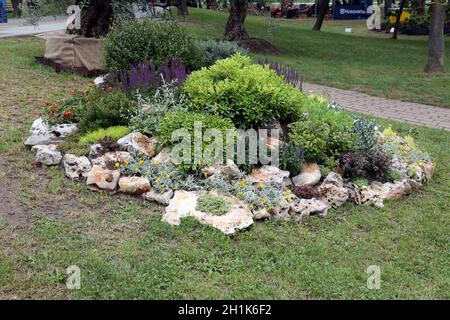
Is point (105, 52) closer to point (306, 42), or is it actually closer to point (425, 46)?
point (306, 42)

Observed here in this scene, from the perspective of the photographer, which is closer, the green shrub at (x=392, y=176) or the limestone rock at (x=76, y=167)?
the limestone rock at (x=76, y=167)

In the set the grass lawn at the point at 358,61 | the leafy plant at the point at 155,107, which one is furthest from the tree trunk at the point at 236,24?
the leafy plant at the point at 155,107

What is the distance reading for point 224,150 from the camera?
5730mm

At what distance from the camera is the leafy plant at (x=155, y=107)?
6.38 m

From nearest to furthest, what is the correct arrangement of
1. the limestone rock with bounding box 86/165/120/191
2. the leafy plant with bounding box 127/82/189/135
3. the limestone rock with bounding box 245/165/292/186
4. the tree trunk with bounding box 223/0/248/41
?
1. the limestone rock with bounding box 86/165/120/191
2. the limestone rock with bounding box 245/165/292/186
3. the leafy plant with bounding box 127/82/189/135
4. the tree trunk with bounding box 223/0/248/41

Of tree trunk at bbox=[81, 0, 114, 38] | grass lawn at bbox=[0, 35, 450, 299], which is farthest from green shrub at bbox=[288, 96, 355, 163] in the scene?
tree trunk at bbox=[81, 0, 114, 38]

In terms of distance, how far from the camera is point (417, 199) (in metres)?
5.93

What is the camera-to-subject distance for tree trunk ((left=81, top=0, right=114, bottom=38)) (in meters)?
12.3

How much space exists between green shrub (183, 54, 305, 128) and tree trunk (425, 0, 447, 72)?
10889mm

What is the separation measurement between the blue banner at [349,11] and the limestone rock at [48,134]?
4011 cm

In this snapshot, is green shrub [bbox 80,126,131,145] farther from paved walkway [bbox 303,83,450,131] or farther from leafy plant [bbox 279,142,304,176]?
paved walkway [bbox 303,83,450,131]

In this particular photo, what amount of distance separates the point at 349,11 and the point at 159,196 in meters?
42.1

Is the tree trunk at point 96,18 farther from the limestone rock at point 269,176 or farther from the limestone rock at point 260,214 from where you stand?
the limestone rock at point 260,214

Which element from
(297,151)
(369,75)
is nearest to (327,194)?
(297,151)
